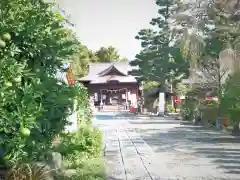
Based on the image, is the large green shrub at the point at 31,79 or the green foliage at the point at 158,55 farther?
the green foliage at the point at 158,55

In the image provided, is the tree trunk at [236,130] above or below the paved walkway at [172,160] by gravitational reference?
above

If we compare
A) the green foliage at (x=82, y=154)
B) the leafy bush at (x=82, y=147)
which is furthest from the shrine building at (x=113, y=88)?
the green foliage at (x=82, y=154)

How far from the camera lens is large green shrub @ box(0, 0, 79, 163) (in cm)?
454

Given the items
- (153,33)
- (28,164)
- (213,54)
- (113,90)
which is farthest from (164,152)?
(113,90)

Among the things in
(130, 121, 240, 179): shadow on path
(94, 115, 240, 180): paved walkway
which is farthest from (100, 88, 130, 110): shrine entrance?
(94, 115, 240, 180): paved walkway

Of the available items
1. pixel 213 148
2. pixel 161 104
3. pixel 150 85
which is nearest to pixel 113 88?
pixel 150 85

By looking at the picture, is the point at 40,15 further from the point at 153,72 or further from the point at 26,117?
the point at 153,72

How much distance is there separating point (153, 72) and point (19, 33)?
31626mm

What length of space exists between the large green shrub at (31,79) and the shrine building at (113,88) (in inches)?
1784

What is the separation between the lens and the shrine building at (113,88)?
169ft

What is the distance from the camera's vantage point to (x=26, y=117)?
4.55m

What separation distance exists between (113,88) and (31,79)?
4724 cm

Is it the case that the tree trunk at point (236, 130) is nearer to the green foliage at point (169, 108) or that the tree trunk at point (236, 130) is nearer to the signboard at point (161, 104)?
the signboard at point (161, 104)

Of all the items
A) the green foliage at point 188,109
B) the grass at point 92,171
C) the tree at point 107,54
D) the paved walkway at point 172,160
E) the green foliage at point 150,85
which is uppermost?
the tree at point 107,54
